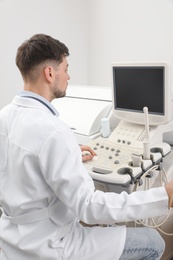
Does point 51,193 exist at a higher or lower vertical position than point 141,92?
lower

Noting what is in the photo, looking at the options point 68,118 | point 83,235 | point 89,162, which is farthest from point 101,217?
point 68,118

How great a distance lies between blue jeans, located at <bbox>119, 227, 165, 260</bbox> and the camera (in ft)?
3.58

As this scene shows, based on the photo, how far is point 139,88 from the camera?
1604 mm

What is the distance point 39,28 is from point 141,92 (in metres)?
1.37

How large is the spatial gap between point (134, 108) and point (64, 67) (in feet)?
2.19

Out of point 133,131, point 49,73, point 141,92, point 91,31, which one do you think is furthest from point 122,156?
point 91,31

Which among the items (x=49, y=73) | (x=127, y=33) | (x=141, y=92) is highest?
(x=127, y=33)

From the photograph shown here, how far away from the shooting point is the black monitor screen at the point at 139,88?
1.52m

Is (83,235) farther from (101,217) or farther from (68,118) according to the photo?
(68,118)

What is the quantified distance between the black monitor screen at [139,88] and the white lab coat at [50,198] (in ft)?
2.33

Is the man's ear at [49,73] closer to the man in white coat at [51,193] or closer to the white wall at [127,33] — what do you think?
the man in white coat at [51,193]

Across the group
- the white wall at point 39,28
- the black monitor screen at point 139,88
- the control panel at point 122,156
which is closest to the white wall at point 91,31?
the white wall at point 39,28

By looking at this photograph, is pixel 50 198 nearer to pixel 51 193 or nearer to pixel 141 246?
pixel 51 193

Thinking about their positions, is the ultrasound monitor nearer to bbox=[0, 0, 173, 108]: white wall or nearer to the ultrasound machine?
the ultrasound machine
